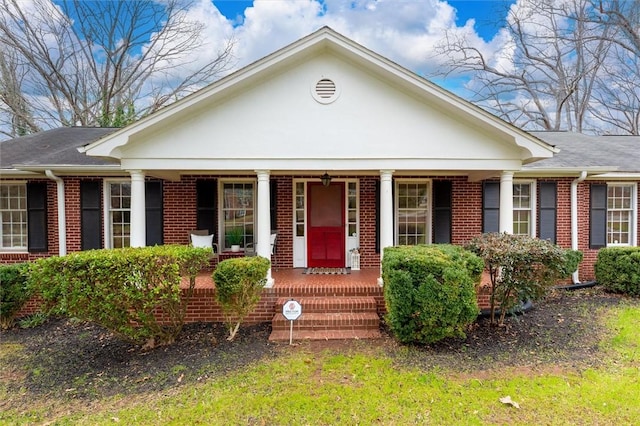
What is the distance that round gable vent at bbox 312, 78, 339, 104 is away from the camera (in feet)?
21.0

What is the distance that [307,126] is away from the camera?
6402 mm

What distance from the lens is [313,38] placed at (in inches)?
238

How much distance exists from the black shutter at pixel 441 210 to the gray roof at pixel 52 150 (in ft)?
25.1

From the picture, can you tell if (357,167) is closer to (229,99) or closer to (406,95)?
(406,95)

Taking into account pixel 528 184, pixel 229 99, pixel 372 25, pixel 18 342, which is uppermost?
pixel 372 25

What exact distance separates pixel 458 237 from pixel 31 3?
22445mm

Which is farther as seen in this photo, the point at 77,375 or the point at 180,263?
the point at 180,263

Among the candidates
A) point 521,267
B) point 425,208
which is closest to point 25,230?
point 425,208

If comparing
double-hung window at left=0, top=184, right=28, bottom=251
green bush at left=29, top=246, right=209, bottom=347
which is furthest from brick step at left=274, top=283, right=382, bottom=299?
double-hung window at left=0, top=184, right=28, bottom=251

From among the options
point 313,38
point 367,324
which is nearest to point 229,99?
point 313,38

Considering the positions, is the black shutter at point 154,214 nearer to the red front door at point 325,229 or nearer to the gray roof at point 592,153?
the red front door at point 325,229

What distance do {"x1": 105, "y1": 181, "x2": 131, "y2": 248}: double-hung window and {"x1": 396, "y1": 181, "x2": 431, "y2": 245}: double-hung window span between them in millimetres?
6841

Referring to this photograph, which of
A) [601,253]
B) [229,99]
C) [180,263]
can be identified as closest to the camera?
[180,263]

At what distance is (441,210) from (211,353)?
6182mm
